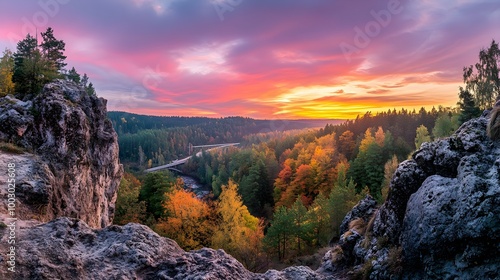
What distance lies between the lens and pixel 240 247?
25.0 metres

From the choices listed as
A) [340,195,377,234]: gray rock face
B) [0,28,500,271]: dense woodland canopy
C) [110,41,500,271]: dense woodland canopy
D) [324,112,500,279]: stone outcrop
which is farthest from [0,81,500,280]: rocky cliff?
[110,41,500,271]: dense woodland canopy

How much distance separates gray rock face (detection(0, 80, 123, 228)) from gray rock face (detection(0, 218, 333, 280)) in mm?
3749

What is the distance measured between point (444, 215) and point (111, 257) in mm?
10506

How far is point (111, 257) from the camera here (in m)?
8.74

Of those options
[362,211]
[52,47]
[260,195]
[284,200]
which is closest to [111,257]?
[362,211]

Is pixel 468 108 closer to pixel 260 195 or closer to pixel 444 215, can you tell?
pixel 444 215

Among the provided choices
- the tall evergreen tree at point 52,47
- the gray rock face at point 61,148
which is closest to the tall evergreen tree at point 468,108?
the gray rock face at point 61,148

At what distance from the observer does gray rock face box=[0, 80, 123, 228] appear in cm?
1283

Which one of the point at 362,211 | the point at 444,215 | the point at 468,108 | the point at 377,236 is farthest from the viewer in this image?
the point at 468,108

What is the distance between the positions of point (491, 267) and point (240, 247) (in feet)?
66.7

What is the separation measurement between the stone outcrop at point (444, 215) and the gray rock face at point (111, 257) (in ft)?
10.8

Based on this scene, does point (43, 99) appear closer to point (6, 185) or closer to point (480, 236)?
point (6, 185)

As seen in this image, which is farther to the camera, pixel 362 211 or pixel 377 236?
pixel 362 211

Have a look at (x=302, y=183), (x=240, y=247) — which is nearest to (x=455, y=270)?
(x=240, y=247)
